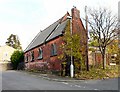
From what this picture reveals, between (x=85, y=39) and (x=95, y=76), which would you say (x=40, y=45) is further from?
(x=95, y=76)

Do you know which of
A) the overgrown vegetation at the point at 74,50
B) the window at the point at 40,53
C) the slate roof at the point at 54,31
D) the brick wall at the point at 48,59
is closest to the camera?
the overgrown vegetation at the point at 74,50

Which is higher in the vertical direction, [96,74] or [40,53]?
[40,53]

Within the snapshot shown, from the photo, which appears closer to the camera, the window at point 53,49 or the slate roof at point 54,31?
the window at point 53,49

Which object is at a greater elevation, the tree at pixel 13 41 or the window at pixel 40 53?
the tree at pixel 13 41

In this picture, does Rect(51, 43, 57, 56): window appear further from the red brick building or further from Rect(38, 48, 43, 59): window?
Rect(38, 48, 43, 59): window

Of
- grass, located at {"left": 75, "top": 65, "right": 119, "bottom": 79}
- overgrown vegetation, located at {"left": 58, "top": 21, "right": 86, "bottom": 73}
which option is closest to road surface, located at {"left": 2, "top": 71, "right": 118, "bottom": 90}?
grass, located at {"left": 75, "top": 65, "right": 119, "bottom": 79}

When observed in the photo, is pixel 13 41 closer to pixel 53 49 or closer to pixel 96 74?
pixel 53 49

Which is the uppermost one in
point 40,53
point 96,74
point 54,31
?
point 54,31

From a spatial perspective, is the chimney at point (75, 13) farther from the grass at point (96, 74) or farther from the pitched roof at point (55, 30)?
the grass at point (96, 74)

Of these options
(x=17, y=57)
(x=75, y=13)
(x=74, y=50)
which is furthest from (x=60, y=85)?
(x=17, y=57)

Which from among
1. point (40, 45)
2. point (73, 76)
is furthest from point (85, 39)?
point (40, 45)

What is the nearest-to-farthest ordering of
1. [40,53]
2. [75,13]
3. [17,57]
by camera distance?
1. [75,13]
2. [40,53]
3. [17,57]

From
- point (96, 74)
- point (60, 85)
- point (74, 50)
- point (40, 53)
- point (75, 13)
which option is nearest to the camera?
point (60, 85)

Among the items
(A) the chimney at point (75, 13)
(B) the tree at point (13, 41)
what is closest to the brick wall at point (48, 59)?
(A) the chimney at point (75, 13)
